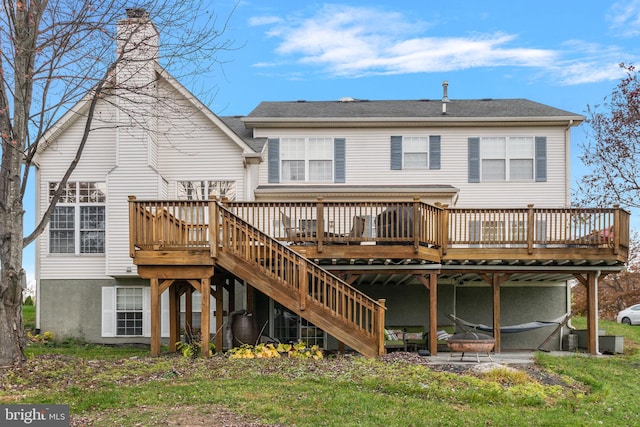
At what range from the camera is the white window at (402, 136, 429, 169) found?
21609 millimetres

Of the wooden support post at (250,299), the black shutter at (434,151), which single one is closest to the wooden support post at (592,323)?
the black shutter at (434,151)

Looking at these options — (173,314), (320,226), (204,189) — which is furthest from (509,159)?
(173,314)

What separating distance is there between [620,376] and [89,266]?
14.0 m

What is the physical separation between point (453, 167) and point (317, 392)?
1227cm

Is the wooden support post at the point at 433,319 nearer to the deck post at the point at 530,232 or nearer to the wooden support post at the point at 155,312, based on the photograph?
the deck post at the point at 530,232

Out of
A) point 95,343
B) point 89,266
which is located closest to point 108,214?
point 89,266

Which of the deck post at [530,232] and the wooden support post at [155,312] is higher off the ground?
the deck post at [530,232]

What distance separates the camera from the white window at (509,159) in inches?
845

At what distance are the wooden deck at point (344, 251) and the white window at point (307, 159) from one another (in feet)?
16.4

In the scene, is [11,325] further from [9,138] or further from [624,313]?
[624,313]

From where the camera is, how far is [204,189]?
67.6ft

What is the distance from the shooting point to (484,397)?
→ 10.8 meters

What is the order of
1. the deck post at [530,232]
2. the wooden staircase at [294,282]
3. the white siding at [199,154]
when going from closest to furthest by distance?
1. the wooden staircase at [294,282]
2. the deck post at [530,232]
3. the white siding at [199,154]

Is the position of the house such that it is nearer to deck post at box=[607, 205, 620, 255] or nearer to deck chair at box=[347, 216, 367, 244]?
deck post at box=[607, 205, 620, 255]
